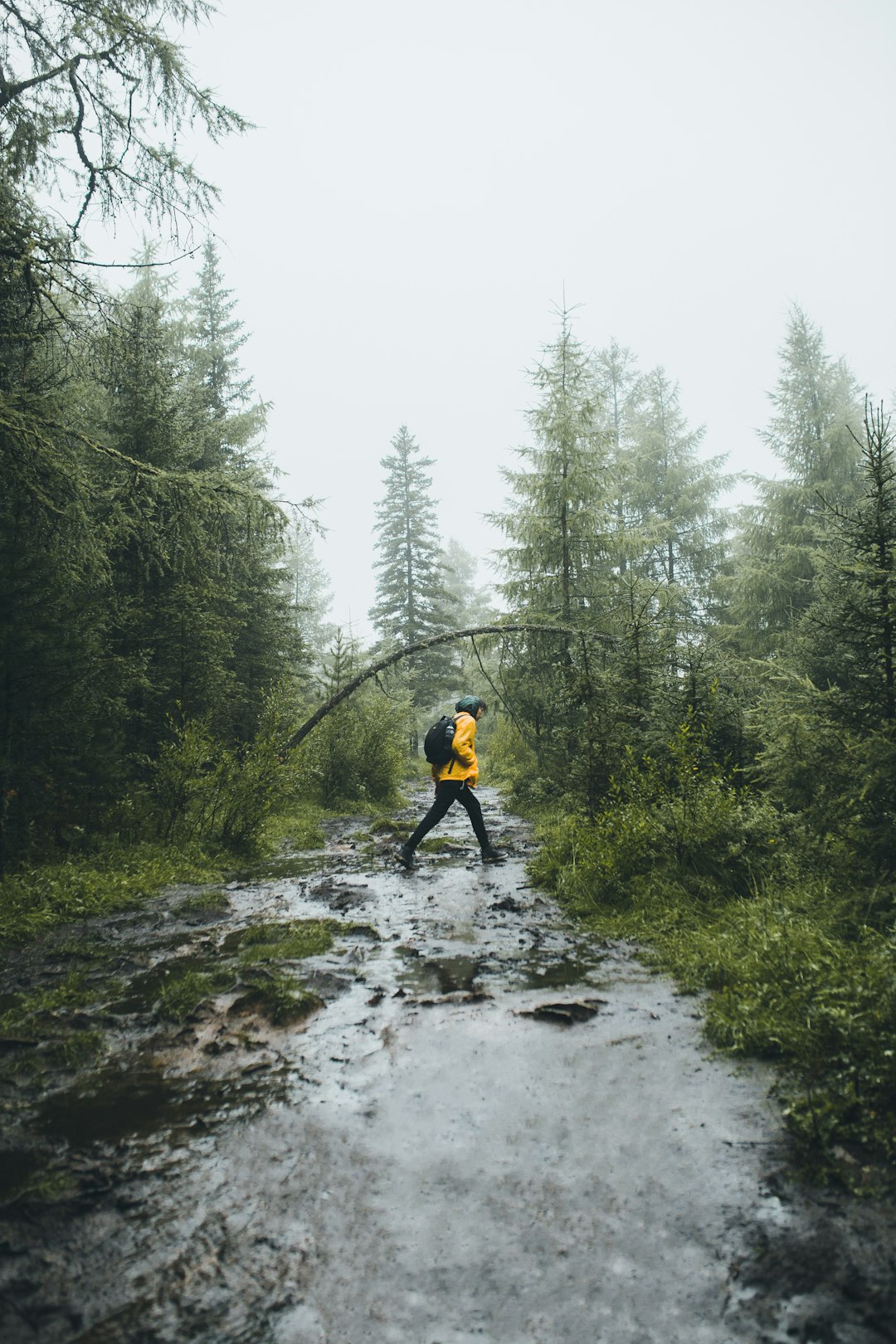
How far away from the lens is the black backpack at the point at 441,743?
8.94 m

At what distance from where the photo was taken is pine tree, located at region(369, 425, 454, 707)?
32.7 meters

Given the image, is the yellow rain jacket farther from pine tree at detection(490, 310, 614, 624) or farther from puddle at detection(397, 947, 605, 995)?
pine tree at detection(490, 310, 614, 624)

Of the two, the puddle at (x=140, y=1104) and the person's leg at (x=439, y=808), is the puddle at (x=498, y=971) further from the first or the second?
the person's leg at (x=439, y=808)

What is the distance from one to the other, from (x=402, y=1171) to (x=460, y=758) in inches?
251

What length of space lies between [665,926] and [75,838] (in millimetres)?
6647

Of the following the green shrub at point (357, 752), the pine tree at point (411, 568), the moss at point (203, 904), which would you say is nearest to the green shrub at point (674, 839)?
the moss at point (203, 904)

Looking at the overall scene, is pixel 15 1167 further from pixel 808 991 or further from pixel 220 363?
pixel 220 363

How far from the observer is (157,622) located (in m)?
10.5

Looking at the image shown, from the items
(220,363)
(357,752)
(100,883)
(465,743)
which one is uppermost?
(220,363)

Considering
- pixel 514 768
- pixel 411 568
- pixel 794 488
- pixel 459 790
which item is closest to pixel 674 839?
pixel 459 790

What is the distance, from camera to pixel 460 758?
904 cm

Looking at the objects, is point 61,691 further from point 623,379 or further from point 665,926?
point 623,379

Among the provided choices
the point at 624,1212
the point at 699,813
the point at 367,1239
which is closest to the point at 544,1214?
the point at 624,1212

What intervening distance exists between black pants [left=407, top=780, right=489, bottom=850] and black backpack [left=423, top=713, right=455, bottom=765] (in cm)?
32
